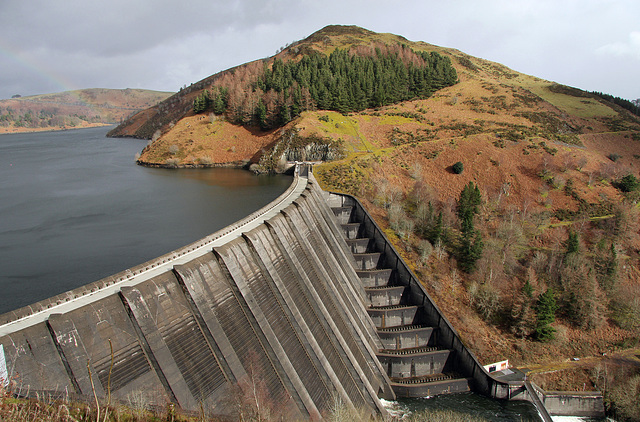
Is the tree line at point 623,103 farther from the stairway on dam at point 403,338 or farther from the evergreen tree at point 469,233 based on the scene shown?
the stairway on dam at point 403,338

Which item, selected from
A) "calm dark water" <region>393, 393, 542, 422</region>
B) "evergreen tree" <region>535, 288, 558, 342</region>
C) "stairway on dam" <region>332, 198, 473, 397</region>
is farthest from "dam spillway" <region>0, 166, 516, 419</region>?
"evergreen tree" <region>535, 288, 558, 342</region>

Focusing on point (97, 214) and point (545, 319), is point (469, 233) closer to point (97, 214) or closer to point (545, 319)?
point (545, 319)

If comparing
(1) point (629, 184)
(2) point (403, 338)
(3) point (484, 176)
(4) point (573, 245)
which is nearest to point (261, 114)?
(3) point (484, 176)

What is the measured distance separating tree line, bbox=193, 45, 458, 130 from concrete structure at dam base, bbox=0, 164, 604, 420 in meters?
47.1

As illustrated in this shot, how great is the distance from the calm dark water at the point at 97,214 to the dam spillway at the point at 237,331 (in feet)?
43.8

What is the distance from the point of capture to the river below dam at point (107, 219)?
26.8m

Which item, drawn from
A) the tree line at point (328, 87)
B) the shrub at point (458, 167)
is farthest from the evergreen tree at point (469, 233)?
the tree line at point (328, 87)

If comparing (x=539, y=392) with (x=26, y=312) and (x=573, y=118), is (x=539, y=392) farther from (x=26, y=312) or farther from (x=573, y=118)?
(x=573, y=118)

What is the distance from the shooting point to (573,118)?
83312 millimetres

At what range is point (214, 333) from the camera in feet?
57.3

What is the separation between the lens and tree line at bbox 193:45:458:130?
257 feet

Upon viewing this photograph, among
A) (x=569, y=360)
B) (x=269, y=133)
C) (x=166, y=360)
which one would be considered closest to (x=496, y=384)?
(x=569, y=360)

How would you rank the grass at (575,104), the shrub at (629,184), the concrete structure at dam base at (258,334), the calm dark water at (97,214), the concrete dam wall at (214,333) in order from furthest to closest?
the grass at (575,104)
the shrub at (629,184)
the calm dark water at (97,214)
the concrete structure at dam base at (258,334)
the concrete dam wall at (214,333)

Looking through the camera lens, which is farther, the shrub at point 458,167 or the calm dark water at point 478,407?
the shrub at point 458,167
